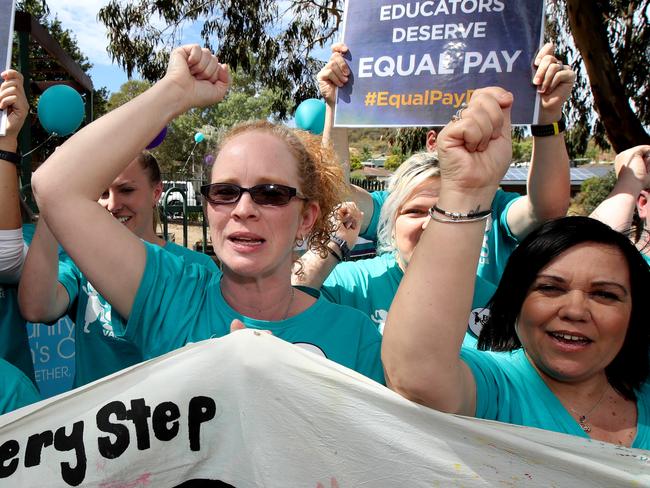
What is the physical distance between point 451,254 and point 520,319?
1.76ft

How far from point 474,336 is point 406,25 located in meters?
1.41

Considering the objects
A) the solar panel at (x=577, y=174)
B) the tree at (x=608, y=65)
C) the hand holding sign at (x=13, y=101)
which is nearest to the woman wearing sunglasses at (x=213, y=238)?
the hand holding sign at (x=13, y=101)

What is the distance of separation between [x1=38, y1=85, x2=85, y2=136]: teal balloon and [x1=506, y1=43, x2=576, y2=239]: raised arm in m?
2.49

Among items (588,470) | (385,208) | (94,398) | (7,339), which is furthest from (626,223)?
(7,339)

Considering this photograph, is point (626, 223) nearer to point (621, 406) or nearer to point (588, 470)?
point (621, 406)

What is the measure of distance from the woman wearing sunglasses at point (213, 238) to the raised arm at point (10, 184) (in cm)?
64

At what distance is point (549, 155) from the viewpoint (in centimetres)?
227

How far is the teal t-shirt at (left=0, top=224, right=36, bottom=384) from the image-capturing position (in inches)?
80.6

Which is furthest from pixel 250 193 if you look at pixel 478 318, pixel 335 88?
pixel 335 88

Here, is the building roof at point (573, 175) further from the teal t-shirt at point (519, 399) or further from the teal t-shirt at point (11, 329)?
the teal t-shirt at point (519, 399)

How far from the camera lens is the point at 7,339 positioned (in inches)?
81.1

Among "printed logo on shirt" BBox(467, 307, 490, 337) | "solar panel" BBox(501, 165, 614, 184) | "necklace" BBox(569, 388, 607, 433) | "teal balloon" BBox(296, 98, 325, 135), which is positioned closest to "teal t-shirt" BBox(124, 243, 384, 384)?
"necklace" BBox(569, 388, 607, 433)

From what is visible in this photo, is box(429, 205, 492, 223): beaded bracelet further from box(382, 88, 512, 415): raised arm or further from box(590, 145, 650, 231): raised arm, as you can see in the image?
box(590, 145, 650, 231): raised arm

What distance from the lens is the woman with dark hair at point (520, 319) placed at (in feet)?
3.52
